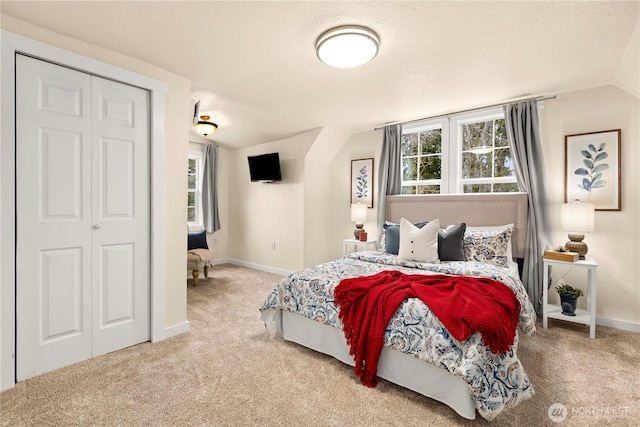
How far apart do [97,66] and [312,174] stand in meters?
3.11

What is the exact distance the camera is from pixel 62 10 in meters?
1.95

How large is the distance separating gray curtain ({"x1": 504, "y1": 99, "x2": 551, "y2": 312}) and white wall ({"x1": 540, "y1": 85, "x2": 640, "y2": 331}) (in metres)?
0.16

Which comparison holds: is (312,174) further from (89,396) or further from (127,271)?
(89,396)

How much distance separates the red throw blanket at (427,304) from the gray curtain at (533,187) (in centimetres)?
138

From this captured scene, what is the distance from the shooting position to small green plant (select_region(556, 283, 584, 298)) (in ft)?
9.73

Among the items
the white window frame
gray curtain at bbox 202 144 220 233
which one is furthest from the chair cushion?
the white window frame

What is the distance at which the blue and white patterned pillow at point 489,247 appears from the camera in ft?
10.1

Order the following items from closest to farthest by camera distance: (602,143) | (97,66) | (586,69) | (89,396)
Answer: (89,396) → (97,66) → (586,69) → (602,143)

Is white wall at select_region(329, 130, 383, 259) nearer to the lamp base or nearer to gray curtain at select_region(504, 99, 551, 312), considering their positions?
gray curtain at select_region(504, 99, 551, 312)

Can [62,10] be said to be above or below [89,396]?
above

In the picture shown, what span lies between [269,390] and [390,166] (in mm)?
3310

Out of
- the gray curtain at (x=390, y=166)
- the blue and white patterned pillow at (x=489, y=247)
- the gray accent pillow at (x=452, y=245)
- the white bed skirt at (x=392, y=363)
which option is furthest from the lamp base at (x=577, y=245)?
the white bed skirt at (x=392, y=363)

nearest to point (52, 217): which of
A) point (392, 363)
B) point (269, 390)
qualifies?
point (269, 390)

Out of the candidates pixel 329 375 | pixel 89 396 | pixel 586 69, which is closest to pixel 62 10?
pixel 89 396
